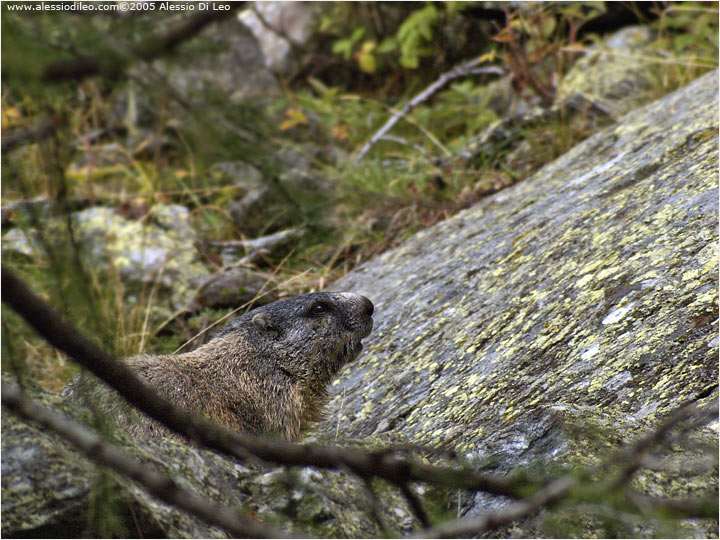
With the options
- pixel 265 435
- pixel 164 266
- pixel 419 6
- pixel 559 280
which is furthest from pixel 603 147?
pixel 419 6

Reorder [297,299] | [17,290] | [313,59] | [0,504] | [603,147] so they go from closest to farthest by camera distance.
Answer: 1. [17,290]
2. [0,504]
3. [297,299]
4. [603,147]
5. [313,59]

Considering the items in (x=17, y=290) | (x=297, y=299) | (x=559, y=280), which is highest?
(x=17, y=290)

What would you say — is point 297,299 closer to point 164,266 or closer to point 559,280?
point 559,280

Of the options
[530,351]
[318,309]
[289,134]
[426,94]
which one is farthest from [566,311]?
[289,134]

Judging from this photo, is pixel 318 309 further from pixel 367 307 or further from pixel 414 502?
pixel 414 502

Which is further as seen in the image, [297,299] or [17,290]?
[297,299]

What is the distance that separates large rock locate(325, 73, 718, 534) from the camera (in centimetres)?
265

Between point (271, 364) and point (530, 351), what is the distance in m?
1.80

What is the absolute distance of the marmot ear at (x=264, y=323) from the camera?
14.9 ft

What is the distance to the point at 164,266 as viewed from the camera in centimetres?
687

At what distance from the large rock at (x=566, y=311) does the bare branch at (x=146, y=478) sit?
0.99 metres

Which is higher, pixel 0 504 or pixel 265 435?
pixel 0 504

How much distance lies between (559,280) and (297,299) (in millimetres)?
1775

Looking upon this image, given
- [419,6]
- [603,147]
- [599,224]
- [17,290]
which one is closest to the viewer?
[17,290]
